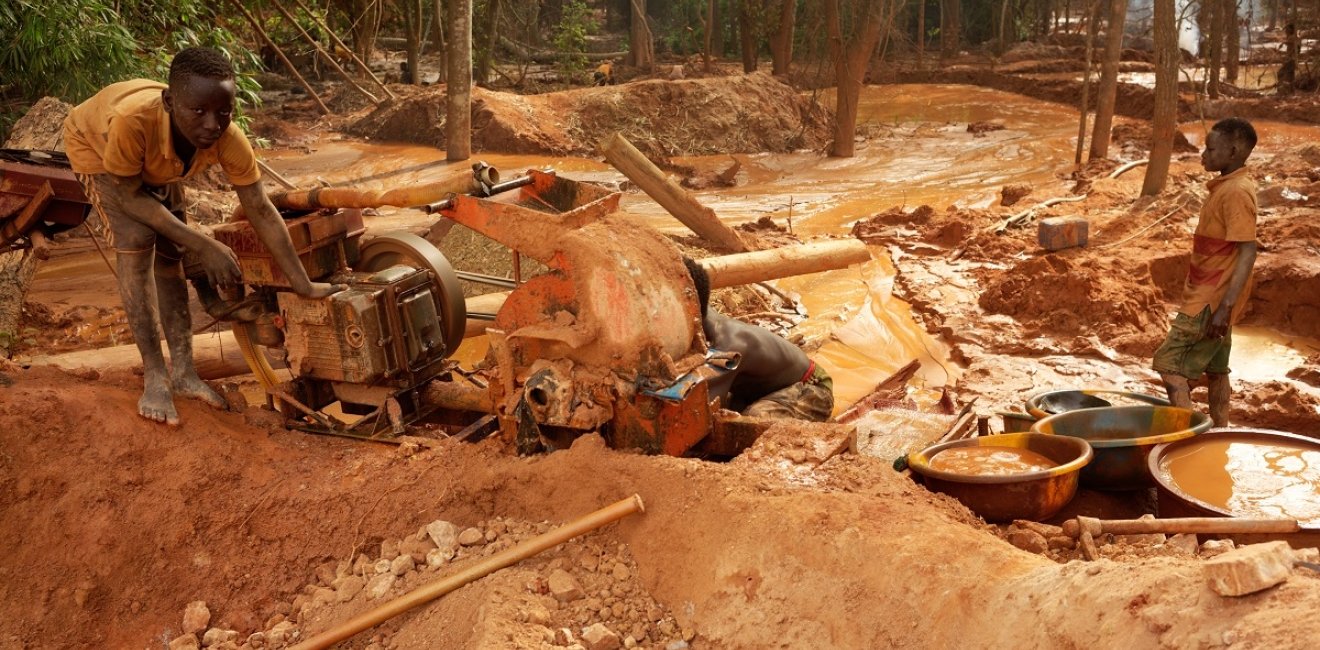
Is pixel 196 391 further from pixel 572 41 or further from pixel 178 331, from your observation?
pixel 572 41

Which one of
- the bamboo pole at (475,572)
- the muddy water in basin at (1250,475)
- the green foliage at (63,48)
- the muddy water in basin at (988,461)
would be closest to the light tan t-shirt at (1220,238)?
the muddy water in basin at (1250,475)

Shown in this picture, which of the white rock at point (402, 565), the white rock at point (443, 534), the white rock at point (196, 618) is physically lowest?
the white rock at point (196, 618)

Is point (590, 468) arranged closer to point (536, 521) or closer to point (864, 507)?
point (536, 521)

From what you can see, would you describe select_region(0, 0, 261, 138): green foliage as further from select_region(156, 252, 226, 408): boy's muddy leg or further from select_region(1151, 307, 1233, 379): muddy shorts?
select_region(1151, 307, 1233, 379): muddy shorts

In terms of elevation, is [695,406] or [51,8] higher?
[51,8]

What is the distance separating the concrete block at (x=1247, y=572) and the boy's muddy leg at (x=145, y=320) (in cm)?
361

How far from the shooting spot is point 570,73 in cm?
2031

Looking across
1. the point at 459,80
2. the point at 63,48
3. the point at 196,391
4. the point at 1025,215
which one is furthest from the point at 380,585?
the point at 459,80

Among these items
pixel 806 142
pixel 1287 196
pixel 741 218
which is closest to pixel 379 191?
pixel 741 218

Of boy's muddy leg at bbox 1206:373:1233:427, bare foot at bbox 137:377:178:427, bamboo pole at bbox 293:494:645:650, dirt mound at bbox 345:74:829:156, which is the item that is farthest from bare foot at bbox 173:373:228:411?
dirt mound at bbox 345:74:829:156

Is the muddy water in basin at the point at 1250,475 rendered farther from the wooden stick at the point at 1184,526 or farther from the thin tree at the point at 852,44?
the thin tree at the point at 852,44

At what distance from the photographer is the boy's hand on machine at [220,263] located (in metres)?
4.11

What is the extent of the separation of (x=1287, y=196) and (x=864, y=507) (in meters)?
8.50

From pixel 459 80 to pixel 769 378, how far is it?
28.5 feet
